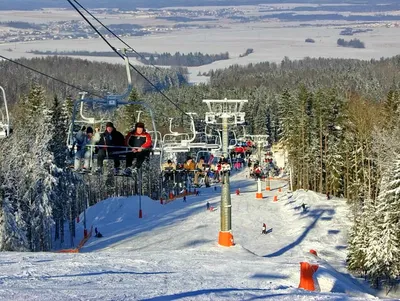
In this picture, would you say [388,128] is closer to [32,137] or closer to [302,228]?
[302,228]

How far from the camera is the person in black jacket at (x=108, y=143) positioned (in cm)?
1305

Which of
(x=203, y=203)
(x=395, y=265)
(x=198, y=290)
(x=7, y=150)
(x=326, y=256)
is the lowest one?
(x=203, y=203)

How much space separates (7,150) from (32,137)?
2.81m

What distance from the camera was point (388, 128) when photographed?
41250 mm

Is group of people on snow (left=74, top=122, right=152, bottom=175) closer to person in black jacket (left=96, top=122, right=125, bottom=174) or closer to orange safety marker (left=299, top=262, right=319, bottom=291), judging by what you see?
person in black jacket (left=96, top=122, right=125, bottom=174)

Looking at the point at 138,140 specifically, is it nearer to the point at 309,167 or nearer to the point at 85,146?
the point at 85,146

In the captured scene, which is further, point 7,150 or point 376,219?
point 7,150

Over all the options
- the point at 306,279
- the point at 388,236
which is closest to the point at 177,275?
the point at 306,279

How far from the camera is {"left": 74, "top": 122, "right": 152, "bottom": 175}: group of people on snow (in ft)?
43.2

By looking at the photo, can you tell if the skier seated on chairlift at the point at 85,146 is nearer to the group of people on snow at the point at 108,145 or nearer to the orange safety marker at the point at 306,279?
the group of people on snow at the point at 108,145

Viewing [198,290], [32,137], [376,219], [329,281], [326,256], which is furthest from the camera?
[32,137]

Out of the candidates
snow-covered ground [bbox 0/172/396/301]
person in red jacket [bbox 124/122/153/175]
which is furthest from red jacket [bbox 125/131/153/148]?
snow-covered ground [bbox 0/172/396/301]

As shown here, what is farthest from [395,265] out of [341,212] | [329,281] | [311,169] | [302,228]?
[311,169]

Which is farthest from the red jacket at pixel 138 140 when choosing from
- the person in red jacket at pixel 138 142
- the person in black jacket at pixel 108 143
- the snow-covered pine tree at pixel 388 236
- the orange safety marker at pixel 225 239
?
the snow-covered pine tree at pixel 388 236
